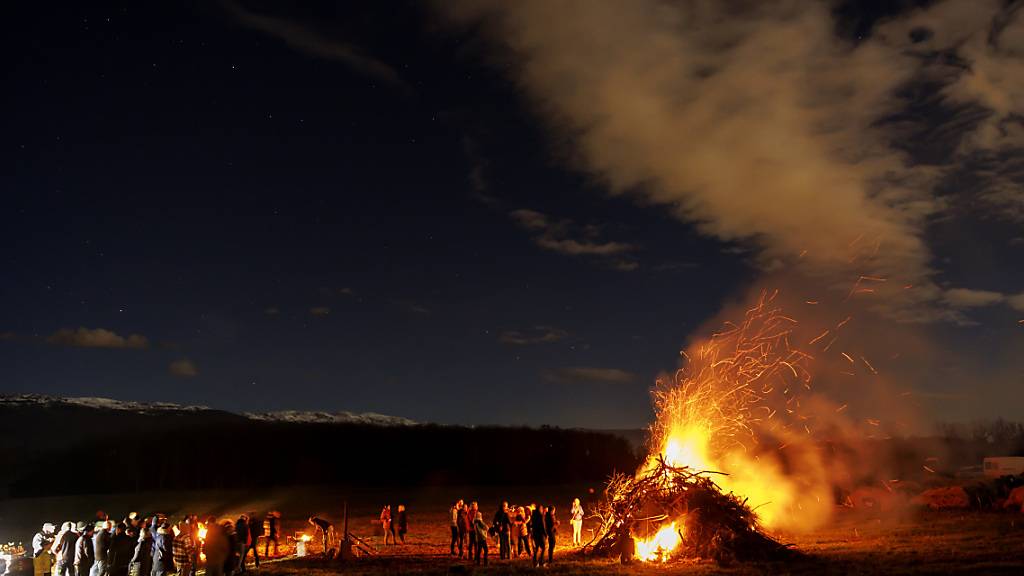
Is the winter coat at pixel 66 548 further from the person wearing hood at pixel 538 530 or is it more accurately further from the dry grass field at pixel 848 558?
the person wearing hood at pixel 538 530

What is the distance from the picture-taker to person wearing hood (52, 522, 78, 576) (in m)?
19.3

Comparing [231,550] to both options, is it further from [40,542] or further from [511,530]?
[511,530]

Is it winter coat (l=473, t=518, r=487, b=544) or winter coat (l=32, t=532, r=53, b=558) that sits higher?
winter coat (l=473, t=518, r=487, b=544)

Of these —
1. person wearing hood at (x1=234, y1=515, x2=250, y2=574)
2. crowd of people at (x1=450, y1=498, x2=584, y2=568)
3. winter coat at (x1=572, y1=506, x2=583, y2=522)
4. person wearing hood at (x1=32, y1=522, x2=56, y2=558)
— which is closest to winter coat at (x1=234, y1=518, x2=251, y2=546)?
person wearing hood at (x1=234, y1=515, x2=250, y2=574)

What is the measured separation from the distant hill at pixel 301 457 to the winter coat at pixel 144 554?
249 ft

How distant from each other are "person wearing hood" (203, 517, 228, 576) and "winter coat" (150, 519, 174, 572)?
4.99 ft

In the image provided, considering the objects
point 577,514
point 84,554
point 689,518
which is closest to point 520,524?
point 577,514

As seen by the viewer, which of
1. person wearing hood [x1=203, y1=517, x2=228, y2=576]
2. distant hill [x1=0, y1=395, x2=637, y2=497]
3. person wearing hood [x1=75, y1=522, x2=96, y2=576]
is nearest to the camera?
person wearing hood [x1=203, y1=517, x2=228, y2=576]

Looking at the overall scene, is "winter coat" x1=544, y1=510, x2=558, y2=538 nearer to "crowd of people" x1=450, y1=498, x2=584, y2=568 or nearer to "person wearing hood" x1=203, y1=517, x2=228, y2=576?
"crowd of people" x1=450, y1=498, x2=584, y2=568

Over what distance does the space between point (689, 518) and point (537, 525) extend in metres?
4.38

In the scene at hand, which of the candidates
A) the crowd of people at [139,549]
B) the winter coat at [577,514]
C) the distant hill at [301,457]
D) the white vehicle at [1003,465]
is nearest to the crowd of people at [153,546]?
the crowd of people at [139,549]

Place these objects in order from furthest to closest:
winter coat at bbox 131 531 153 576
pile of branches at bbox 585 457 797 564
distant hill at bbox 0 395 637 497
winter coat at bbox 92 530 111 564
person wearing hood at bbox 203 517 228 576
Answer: distant hill at bbox 0 395 637 497, pile of branches at bbox 585 457 797 564, winter coat at bbox 131 531 153 576, winter coat at bbox 92 530 111 564, person wearing hood at bbox 203 517 228 576

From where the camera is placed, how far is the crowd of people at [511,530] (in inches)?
842

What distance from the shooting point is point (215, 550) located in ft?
61.6
